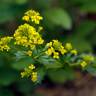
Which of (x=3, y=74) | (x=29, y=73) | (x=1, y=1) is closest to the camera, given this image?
(x=29, y=73)

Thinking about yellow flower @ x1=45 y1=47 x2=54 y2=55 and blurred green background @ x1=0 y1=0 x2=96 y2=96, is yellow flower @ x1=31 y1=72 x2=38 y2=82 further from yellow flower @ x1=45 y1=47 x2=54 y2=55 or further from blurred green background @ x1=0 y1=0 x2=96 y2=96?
blurred green background @ x1=0 y1=0 x2=96 y2=96

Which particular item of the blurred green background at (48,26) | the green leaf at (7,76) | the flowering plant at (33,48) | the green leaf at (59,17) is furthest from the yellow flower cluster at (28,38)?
the green leaf at (59,17)

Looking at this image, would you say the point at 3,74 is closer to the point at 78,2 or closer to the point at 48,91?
the point at 48,91

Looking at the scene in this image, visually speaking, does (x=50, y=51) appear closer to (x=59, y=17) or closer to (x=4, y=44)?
(x=4, y=44)

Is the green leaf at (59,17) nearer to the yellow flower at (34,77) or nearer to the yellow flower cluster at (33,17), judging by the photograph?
the yellow flower cluster at (33,17)

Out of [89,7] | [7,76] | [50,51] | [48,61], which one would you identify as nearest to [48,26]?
[89,7]

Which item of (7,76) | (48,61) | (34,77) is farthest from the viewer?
(7,76)

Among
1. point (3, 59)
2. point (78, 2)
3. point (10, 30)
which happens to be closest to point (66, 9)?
point (78, 2)
